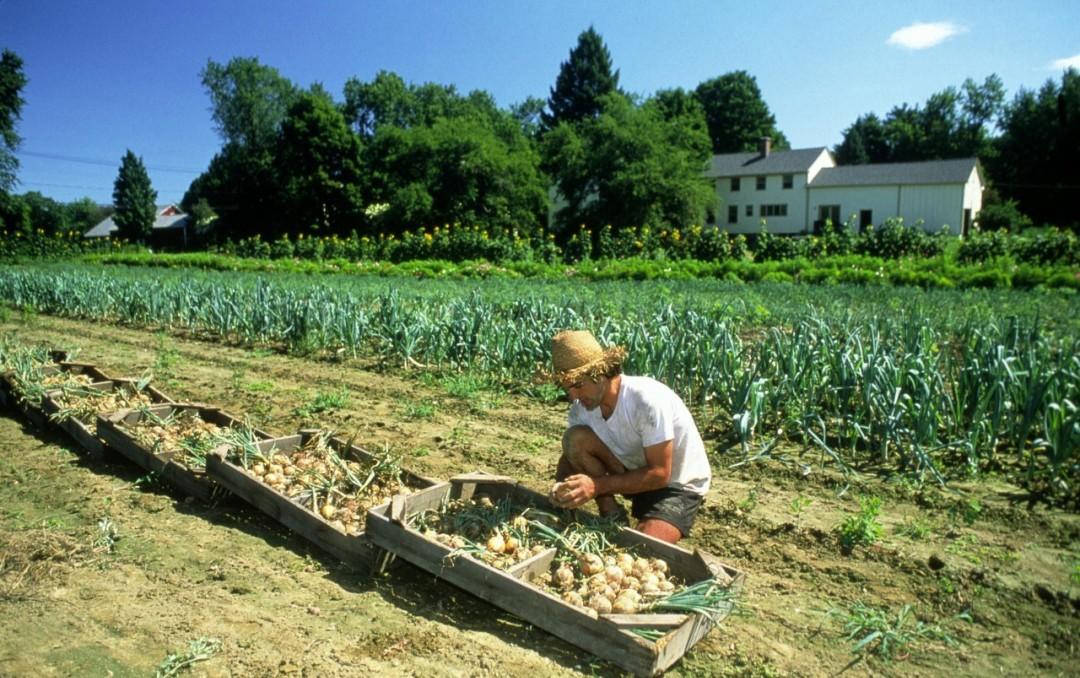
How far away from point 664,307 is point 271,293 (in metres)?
5.64

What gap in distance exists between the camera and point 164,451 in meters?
4.23

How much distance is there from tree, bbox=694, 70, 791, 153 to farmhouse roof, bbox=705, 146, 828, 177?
13099mm

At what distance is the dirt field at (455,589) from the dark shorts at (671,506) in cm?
33

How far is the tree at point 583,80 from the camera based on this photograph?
184 feet

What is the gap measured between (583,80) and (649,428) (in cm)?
5750

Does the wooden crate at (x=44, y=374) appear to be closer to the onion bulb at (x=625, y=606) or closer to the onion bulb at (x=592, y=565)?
the onion bulb at (x=592, y=565)

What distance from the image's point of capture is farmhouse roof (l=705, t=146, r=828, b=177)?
42737 millimetres

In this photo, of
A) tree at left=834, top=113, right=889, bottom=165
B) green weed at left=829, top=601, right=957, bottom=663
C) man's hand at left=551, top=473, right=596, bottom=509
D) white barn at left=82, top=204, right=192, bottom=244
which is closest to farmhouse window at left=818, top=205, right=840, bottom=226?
tree at left=834, top=113, right=889, bottom=165

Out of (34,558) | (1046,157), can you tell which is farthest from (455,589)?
(1046,157)

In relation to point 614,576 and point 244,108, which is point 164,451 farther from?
point 244,108

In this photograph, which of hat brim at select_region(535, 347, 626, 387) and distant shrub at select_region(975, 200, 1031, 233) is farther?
distant shrub at select_region(975, 200, 1031, 233)

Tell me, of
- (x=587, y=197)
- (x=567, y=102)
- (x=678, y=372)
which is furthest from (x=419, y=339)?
(x=567, y=102)

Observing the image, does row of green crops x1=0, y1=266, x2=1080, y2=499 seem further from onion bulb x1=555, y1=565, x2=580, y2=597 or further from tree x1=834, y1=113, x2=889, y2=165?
tree x1=834, y1=113, x2=889, y2=165

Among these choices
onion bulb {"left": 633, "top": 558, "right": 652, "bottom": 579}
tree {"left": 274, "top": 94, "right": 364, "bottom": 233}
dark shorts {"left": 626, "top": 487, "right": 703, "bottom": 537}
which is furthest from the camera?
tree {"left": 274, "top": 94, "right": 364, "bottom": 233}
